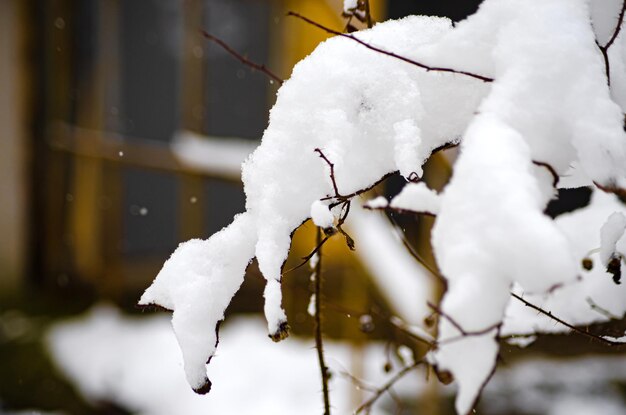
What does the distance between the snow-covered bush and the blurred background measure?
2.93m

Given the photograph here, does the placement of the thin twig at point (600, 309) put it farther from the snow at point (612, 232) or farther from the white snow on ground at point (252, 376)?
the white snow on ground at point (252, 376)

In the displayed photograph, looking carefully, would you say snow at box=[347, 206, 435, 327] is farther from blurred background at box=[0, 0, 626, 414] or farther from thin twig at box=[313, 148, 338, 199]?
thin twig at box=[313, 148, 338, 199]

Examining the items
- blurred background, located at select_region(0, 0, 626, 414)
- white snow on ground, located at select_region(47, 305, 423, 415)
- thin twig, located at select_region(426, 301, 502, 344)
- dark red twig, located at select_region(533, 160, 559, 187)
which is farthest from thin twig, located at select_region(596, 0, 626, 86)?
blurred background, located at select_region(0, 0, 626, 414)

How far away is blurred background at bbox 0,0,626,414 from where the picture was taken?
4109 millimetres

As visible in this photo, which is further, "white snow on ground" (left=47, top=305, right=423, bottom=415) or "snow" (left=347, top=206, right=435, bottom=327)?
"white snow on ground" (left=47, top=305, right=423, bottom=415)

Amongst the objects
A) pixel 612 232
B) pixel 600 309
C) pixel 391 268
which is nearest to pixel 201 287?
pixel 612 232

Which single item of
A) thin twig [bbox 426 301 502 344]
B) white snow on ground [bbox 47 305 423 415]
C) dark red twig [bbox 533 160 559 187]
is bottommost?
white snow on ground [bbox 47 305 423 415]

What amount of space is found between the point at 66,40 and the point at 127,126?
0.86m

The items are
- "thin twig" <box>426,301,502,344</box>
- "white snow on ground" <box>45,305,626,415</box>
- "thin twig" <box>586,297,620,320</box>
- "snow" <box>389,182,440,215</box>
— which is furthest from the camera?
"white snow on ground" <box>45,305,626,415</box>

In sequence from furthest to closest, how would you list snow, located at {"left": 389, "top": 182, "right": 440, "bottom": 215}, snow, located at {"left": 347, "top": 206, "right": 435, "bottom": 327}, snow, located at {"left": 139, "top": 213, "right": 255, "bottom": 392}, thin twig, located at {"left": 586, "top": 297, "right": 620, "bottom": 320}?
1. snow, located at {"left": 347, "top": 206, "right": 435, "bottom": 327}
2. thin twig, located at {"left": 586, "top": 297, "right": 620, "bottom": 320}
3. snow, located at {"left": 139, "top": 213, "right": 255, "bottom": 392}
4. snow, located at {"left": 389, "top": 182, "right": 440, "bottom": 215}

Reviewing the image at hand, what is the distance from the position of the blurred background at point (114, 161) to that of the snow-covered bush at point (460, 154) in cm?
293

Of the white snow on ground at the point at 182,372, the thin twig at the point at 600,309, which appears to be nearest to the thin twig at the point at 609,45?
the thin twig at the point at 600,309

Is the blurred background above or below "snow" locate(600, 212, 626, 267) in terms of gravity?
below

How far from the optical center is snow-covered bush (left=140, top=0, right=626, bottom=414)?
0.66 metres
